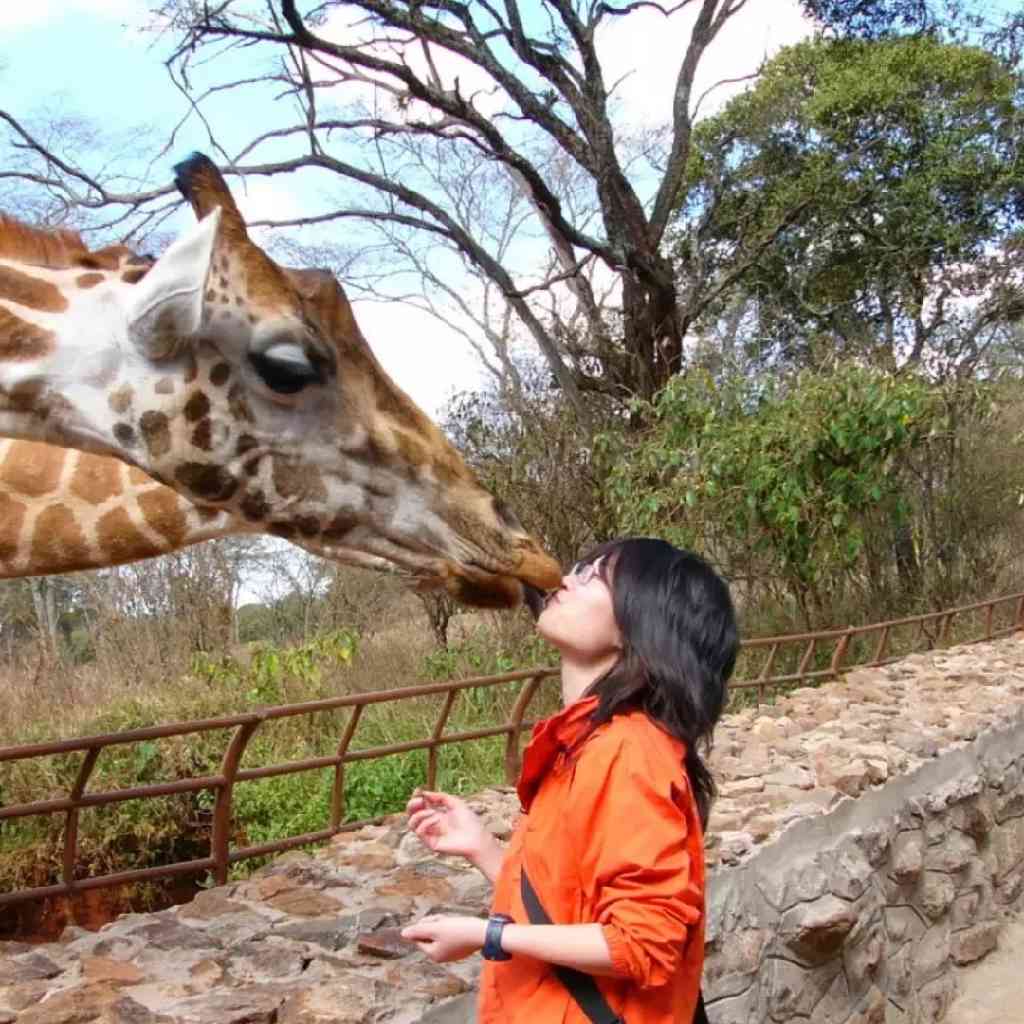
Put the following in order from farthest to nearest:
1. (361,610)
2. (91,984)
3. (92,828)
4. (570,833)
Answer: (361,610)
(92,828)
(91,984)
(570,833)

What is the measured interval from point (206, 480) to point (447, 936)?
943 mm

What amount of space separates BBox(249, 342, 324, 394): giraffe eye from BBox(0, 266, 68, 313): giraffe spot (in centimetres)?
37

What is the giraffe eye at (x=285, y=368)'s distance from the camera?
73.9 inches

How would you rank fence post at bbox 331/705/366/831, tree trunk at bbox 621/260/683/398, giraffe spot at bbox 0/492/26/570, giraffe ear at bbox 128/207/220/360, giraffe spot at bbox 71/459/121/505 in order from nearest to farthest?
1. giraffe ear at bbox 128/207/220/360
2. giraffe spot at bbox 0/492/26/570
3. giraffe spot at bbox 71/459/121/505
4. fence post at bbox 331/705/366/831
5. tree trunk at bbox 621/260/683/398

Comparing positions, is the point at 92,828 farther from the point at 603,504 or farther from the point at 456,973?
the point at 603,504

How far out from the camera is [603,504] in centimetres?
787

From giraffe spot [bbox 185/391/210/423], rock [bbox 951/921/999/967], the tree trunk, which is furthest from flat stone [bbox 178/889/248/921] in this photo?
the tree trunk

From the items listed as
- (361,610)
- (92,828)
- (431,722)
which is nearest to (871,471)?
(431,722)

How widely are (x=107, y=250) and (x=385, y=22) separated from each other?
750 cm

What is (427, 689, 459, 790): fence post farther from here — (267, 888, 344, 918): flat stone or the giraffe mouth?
the giraffe mouth

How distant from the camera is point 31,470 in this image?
2320 millimetres

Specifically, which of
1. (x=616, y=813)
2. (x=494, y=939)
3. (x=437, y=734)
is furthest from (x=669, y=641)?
(x=437, y=734)

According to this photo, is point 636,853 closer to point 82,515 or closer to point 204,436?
point 204,436

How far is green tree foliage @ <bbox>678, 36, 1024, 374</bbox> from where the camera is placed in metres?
11.3
